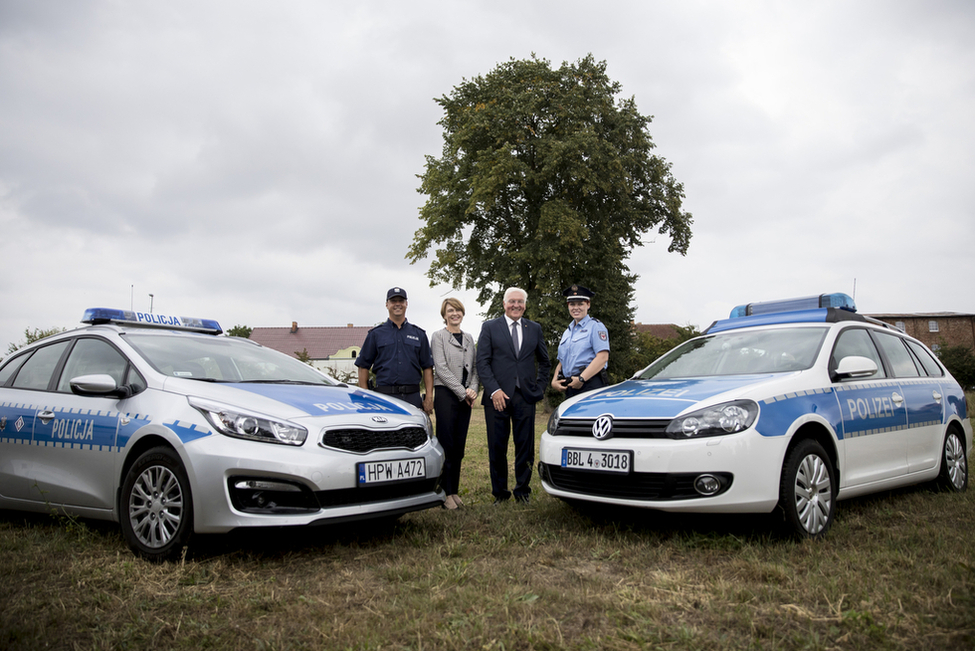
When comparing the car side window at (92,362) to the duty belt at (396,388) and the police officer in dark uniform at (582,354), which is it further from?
the police officer in dark uniform at (582,354)

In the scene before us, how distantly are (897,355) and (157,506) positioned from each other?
18.4 ft

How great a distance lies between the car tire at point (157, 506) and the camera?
374cm

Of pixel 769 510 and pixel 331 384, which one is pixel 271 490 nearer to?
pixel 331 384

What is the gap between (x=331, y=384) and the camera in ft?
16.9

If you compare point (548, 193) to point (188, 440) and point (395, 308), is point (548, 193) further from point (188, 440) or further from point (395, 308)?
point (188, 440)

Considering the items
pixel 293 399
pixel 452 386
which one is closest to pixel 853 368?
pixel 452 386

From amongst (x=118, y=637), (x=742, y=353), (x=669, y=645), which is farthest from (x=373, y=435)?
(x=742, y=353)

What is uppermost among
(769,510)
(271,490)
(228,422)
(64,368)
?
(64,368)

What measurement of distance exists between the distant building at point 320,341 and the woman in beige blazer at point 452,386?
62586 mm

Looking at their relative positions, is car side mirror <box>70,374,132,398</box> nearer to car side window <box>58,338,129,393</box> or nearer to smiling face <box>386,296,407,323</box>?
car side window <box>58,338,129,393</box>

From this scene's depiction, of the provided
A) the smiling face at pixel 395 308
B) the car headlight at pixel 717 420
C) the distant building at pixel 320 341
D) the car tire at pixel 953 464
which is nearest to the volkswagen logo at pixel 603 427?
the car headlight at pixel 717 420

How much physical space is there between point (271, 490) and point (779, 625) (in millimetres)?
2547

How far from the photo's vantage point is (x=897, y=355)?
5.67 metres

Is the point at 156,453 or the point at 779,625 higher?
the point at 156,453
